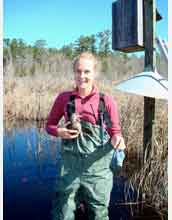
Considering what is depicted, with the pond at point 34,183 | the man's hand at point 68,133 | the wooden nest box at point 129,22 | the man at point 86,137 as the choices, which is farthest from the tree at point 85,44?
the pond at point 34,183

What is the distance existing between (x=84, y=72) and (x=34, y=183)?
2.10 feet

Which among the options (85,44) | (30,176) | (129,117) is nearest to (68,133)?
(85,44)

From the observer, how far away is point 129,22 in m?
1.17

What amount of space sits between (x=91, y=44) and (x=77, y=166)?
442 millimetres

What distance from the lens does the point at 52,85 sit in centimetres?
146

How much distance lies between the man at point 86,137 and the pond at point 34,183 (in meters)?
0.28

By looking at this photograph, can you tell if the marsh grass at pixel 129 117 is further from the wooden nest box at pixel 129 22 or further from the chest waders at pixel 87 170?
the chest waders at pixel 87 170

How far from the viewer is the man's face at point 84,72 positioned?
94 cm

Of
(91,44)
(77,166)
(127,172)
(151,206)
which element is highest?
(91,44)

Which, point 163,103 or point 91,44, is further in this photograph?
point 163,103

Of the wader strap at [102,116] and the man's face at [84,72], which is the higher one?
the man's face at [84,72]

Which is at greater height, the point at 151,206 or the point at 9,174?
the point at 9,174
